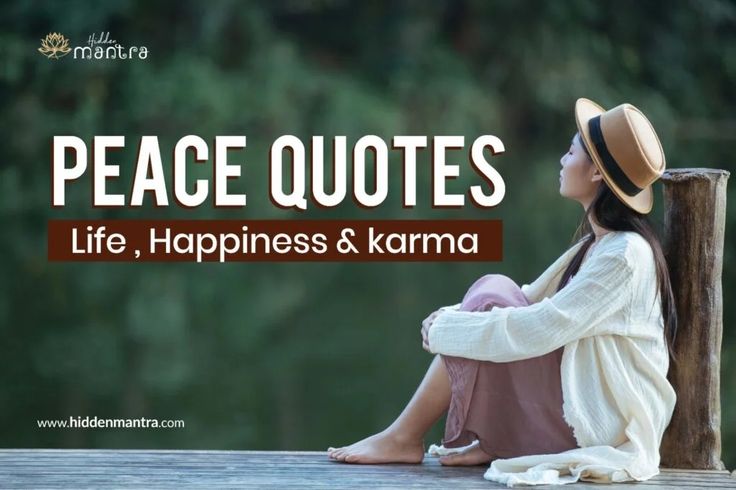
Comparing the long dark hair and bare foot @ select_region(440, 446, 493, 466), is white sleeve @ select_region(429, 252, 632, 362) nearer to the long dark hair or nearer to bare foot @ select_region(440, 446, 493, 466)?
the long dark hair

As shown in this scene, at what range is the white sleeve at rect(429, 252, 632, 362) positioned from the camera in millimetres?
2090

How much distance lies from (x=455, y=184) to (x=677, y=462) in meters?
8.27

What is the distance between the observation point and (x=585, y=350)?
7.04ft

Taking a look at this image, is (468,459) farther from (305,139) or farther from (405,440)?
(305,139)

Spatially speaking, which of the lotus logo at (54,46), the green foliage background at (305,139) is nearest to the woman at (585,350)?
the green foliage background at (305,139)

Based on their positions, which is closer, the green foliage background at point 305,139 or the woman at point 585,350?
the woman at point 585,350

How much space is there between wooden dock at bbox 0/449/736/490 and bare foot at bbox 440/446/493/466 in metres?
0.01

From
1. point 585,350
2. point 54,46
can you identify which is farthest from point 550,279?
point 54,46

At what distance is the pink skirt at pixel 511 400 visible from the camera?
2170mm

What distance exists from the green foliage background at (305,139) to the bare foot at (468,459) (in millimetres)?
2165

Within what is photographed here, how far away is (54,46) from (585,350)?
942 cm

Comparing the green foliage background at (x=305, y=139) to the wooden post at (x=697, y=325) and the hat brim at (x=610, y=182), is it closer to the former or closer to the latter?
the wooden post at (x=697, y=325)

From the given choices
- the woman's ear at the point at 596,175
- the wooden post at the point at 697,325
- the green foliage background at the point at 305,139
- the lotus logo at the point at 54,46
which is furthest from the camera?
the lotus logo at the point at 54,46

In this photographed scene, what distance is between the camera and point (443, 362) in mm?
2211
